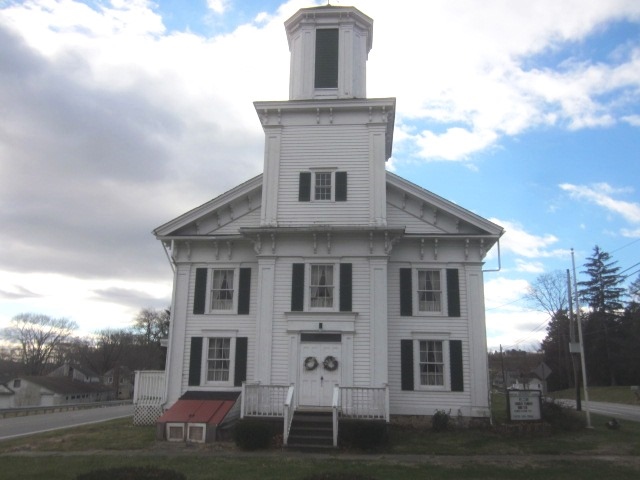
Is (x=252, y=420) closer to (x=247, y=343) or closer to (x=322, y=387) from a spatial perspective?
(x=322, y=387)

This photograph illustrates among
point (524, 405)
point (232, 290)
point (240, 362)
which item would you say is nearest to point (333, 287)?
point (232, 290)

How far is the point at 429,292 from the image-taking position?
19250mm

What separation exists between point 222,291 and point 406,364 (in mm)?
7066

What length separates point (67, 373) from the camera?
96938 millimetres

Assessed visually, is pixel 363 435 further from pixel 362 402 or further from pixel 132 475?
pixel 132 475

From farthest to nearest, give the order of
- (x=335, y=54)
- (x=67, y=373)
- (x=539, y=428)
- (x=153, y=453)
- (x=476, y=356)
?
1. (x=67, y=373)
2. (x=335, y=54)
3. (x=476, y=356)
4. (x=539, y=428)
5. (x=153, y=453)

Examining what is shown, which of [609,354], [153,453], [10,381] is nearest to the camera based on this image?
[153,453]

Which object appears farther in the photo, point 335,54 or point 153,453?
point 335,54

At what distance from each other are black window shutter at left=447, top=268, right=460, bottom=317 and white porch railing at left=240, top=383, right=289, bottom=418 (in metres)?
6.38

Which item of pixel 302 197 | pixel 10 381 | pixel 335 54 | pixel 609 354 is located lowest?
pixel 10 381

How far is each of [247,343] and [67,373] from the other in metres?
91.0

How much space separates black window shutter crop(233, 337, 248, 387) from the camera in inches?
733

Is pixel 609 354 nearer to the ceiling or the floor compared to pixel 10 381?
nearer to the ceiling

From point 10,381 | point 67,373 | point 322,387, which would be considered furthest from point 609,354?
point 67,373
